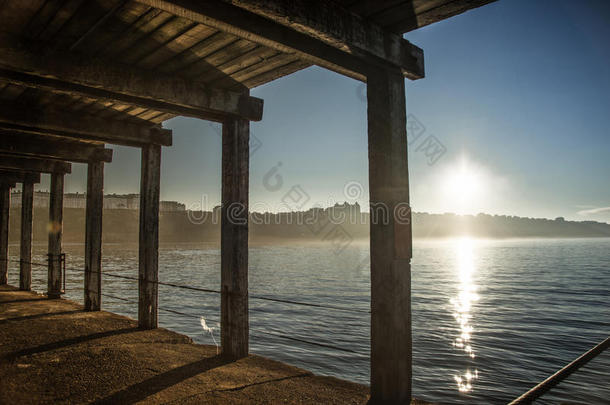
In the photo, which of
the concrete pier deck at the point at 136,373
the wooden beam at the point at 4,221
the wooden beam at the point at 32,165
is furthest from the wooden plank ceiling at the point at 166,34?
the wooden beam at the point at 4,221

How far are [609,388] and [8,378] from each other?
13244 mm

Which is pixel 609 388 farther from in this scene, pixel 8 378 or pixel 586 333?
pixel 8 378

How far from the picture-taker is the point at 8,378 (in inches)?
174

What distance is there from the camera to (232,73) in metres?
5.16

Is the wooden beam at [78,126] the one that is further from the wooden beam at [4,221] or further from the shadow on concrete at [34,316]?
the wooden beam at [4,221]

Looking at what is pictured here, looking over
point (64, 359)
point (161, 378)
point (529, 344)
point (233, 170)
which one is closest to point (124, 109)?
point (233, 170)

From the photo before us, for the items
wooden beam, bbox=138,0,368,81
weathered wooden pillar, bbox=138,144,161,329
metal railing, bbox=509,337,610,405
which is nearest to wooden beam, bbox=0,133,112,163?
weathered wooden pillar, bbox=138,144,161,329

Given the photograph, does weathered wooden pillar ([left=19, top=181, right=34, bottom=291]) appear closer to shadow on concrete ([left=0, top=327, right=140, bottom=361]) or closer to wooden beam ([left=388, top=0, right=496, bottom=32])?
shadow on concrete ([left=0, top=327, right=140, bottom=361])

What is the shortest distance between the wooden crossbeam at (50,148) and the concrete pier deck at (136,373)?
353 centimetres

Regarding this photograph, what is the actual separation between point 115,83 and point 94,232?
5.17 metres

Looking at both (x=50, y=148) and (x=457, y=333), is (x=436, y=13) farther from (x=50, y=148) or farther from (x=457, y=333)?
(x=457, y=333)

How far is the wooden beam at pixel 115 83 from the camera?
14.0 ft

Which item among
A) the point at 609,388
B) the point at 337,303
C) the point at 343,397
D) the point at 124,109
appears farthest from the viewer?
the point at 337,303

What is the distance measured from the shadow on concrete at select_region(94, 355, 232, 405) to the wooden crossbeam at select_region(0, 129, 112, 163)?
5869 millimetres
